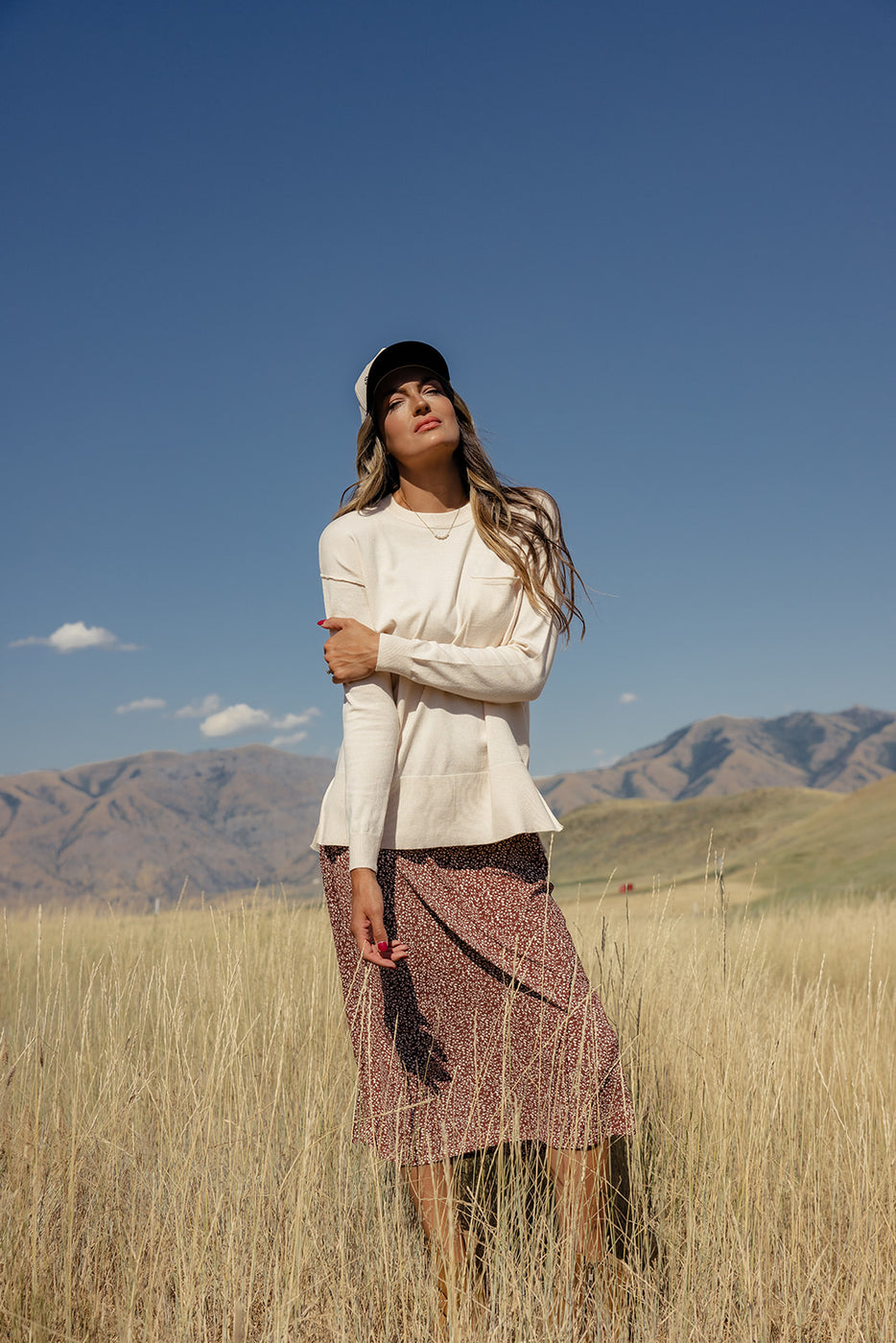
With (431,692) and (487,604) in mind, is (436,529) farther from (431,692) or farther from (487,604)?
(431,692)

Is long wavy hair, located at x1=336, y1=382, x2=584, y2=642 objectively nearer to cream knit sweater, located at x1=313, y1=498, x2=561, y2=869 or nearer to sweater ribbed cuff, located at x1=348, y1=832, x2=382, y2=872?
cream knit sweater, located at x1=313, y1=498, x2=561, y2=869

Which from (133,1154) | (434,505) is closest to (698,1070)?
(133,1154)

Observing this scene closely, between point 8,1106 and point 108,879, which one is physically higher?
point 8,1106

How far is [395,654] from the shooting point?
190 centimetres

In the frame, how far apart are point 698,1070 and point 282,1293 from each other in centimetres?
129

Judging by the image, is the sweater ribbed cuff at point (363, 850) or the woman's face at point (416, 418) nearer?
the sweater ribbed cuff at point (363, 850)

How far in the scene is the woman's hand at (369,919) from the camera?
5.90 feet

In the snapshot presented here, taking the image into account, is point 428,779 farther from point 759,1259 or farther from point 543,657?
point 759,1259

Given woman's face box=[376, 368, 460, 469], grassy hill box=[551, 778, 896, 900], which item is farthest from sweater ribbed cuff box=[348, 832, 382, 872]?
grassy hill box=[551, 778, 896, 900]

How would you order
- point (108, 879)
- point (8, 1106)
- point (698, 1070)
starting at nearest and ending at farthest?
1. point (698, 1070)
2. point (8, 1106)
3. point (108, 879)

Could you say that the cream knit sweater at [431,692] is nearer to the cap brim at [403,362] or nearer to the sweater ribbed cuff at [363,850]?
the sweater ribbed cuff at [363,850]

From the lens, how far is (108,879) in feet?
555

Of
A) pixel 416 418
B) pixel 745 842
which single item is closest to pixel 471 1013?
pixel 416 418

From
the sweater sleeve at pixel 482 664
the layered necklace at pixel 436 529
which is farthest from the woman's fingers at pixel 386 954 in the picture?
the layered necklace at pixel 436 529
